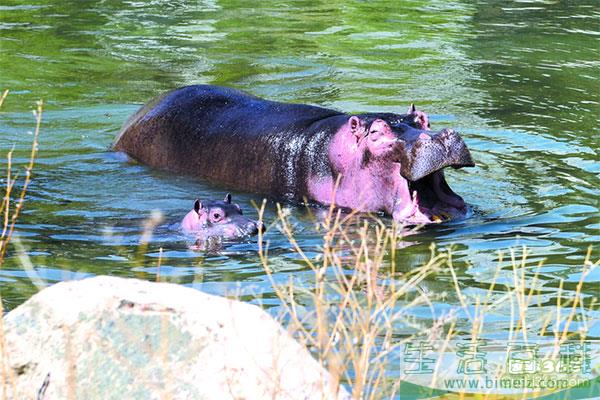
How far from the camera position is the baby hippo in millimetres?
6527

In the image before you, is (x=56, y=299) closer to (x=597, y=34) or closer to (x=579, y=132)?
(x=579, y=132)

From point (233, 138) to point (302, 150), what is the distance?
690mm

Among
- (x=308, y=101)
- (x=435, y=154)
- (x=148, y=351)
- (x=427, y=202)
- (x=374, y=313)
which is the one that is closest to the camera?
(x=374, y=313)

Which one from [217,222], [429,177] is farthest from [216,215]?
[429,177]

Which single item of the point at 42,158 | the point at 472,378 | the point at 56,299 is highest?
the point at 56,299

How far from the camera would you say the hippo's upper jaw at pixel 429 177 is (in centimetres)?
668

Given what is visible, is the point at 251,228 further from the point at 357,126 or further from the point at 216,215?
the point at 357,126

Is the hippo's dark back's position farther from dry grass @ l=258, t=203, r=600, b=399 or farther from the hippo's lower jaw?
dry grass @ l=258, t=203, r=600, b=399

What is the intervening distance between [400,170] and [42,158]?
3.12 metres

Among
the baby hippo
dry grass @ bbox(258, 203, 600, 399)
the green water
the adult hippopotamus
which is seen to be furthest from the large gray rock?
the adult hippopotamus

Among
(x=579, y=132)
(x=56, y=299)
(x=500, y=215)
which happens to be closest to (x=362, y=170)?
(x=500, y=215)

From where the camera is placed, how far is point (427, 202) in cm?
711

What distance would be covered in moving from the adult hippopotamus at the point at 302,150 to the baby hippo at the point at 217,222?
827 mm

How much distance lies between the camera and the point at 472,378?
13.9ft
